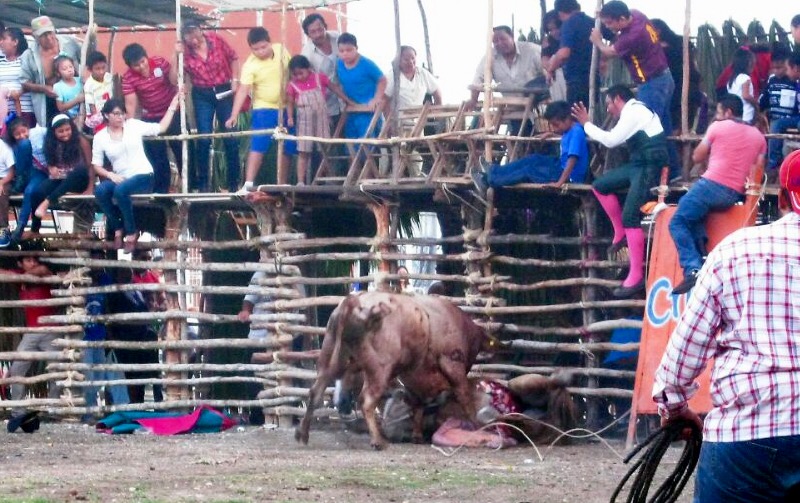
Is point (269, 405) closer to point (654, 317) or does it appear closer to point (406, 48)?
point (406, 48)

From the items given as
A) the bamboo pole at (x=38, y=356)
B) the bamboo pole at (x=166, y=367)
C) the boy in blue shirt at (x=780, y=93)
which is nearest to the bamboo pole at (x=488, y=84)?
the boy in blue shirt at (x=780, y=93)

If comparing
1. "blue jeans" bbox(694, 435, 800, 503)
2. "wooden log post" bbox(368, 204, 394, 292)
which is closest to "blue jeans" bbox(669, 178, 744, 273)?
"wooden log post" bbox(368, 204, 394, 292)

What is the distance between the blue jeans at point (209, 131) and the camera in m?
14.7

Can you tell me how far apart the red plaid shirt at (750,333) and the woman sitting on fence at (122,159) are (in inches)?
407

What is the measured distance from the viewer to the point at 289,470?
9922mm

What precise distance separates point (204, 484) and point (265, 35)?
19.7 feet

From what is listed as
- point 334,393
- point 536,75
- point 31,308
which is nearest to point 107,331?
point 31,308

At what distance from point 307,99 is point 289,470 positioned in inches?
195

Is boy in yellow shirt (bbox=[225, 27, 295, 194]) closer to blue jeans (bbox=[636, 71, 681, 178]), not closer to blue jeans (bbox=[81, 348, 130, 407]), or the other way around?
blue jeans (bbox=[81, 348, 130, 407])

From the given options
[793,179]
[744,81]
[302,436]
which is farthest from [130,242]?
[793,179]

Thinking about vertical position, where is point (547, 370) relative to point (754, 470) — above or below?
below

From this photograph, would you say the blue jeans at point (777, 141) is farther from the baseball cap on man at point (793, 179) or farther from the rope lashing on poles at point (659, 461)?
the baseball cap on man at point (793, 179)

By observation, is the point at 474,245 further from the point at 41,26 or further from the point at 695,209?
the point at 41,26

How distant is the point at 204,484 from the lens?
358 inches
